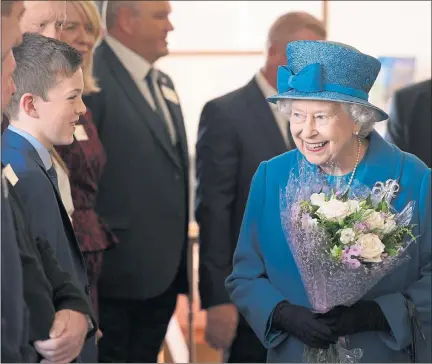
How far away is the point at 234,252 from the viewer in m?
2.70

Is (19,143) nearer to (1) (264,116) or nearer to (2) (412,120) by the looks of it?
(1) (264,116)

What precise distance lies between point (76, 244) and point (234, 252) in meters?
0.48

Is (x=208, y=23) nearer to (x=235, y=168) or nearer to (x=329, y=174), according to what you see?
(x=235, y=168)

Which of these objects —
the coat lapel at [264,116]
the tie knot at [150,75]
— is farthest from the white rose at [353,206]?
the tie knot at [150,75]

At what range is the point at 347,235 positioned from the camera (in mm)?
2275


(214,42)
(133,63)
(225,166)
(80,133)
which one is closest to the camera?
(80,133)

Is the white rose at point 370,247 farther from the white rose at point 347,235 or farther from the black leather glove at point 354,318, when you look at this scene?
the black leather glove at point 354,318

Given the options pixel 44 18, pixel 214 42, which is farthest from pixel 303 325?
pixel 214 42

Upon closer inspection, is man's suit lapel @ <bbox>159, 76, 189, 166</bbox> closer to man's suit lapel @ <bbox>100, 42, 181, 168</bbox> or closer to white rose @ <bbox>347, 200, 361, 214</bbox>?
man's suit lapel @ <bbox>100, 42, 181, 168</bbox>

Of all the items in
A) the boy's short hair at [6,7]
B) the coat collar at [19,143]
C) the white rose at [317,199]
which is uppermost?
the boy's short hair at [6,7]

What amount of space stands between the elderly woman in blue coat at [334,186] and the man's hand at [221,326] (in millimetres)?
297

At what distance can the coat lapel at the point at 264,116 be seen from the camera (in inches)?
108

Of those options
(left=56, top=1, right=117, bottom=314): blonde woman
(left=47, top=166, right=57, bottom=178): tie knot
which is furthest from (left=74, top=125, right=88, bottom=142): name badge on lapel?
(left=47, top=166, right=57, bottom=178): tie knot

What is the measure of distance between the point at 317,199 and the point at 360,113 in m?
0.27
